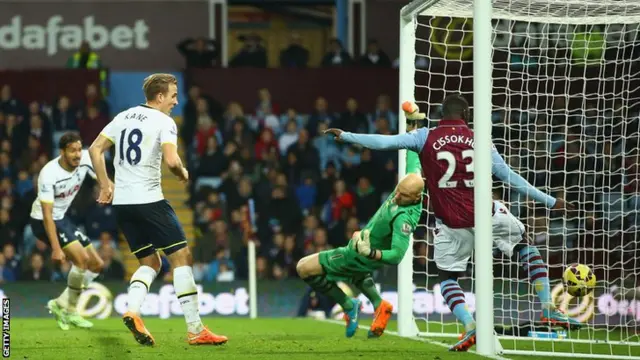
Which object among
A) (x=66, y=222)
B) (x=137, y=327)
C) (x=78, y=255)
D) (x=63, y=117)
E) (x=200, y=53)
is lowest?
(x=137, y=327)

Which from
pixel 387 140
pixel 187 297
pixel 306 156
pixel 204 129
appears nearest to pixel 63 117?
pixel 204 129

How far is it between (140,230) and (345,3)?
1611cm

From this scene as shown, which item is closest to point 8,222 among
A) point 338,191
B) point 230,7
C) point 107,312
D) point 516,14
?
point 107,312

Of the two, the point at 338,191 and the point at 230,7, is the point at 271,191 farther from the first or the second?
the point at 230,7

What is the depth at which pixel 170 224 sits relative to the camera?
911 cm

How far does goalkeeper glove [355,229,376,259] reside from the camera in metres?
9.09

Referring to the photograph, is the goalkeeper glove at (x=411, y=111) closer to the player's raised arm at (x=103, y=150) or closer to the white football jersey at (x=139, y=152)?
the white football jersey at (x=139, y=152)

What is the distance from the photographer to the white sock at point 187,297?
9.12m

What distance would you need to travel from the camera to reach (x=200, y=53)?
2230cm

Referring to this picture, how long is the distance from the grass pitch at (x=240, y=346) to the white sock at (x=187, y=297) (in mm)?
177

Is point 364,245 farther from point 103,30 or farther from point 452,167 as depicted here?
point 103,30

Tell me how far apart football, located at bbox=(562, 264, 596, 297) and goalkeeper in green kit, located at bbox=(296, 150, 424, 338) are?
158 centimetres

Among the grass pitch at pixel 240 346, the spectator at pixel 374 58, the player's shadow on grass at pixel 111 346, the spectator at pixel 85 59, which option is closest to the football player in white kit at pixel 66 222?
the grass pitch at pixel 240 346

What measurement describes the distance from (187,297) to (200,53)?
1361 centimetres
